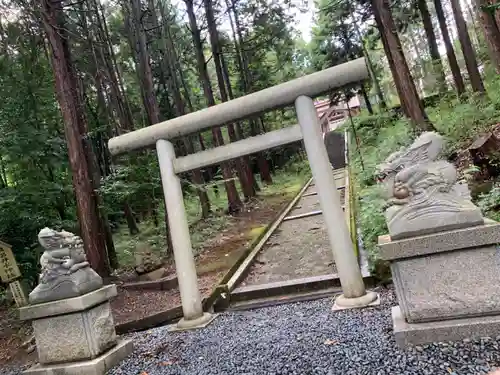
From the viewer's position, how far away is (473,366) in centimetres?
263

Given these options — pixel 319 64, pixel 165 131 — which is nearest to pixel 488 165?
pixel 165 131

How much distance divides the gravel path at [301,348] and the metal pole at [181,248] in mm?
300

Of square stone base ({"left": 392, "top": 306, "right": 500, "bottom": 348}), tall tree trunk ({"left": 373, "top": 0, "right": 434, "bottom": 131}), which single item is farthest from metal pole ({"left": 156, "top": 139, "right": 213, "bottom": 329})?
tall tree trunk ({"left": 373, "top": 0, "right": 434, "bottom": 131})

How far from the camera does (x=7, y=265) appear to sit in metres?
7.51

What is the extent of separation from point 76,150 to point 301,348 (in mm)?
6443

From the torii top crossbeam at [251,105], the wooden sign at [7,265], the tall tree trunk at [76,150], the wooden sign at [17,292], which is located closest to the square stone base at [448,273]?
the torii top crossbeam at [251,105]

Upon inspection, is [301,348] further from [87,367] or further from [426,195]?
[87,367]

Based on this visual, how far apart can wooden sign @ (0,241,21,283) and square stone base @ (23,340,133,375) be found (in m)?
3.99

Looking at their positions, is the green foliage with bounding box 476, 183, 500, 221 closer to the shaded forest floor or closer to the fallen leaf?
the fallen leaf

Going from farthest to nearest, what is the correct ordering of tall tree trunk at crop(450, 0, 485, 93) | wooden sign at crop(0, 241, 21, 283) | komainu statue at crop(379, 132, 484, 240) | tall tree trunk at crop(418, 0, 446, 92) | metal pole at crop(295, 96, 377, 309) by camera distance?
tall tree trunk at crop(418, 0, 446, 92)
tall tree trunk at crop(450, 0, 485, 93)
wooden sign at crop(0, 241, 21, 283)
metal pole at crop(295, 96, 377, 309)
komainu statue at crop(379, 132, 484, 240)

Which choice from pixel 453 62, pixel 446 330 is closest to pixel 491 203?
pixel 446 330

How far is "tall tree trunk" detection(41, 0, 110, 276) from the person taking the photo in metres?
7.96

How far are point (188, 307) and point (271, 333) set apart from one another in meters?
1.45

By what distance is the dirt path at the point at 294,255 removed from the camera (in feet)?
21.9
